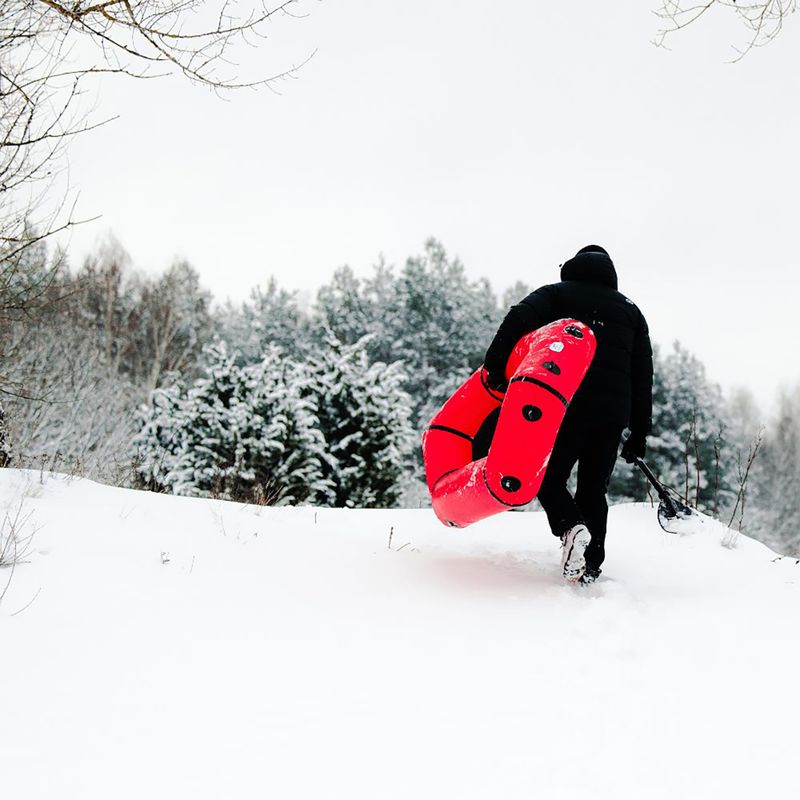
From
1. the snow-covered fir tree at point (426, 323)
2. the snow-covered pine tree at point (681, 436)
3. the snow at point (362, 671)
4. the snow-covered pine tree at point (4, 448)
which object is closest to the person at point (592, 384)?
the snow at point (362, 671)

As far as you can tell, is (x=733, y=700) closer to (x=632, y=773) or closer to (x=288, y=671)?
(x=632, y=773)

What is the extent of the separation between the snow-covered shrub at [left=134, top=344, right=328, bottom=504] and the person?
658 cm

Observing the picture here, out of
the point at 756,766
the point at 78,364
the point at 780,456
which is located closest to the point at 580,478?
the point at 756,766

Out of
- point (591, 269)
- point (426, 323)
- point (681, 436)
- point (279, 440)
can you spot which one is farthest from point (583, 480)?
point (426, 323)

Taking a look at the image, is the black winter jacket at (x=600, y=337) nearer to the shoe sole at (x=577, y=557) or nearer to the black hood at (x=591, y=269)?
the black hood at (x=591, y=269)

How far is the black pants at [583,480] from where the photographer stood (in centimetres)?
303

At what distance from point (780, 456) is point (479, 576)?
36.7 m

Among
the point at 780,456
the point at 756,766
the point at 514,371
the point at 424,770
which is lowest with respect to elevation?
the point at 424,770

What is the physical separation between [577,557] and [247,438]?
24.7ft

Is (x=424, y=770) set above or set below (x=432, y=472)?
below

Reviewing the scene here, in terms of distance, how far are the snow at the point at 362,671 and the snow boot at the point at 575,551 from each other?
3.6 inches

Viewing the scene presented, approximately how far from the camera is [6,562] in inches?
94.3

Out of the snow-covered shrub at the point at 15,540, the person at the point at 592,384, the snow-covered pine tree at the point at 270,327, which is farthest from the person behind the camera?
the snow-covered pine tree at the point at 270,327

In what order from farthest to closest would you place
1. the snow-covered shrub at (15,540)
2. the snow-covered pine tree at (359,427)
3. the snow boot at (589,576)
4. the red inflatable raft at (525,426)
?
the snow-covered pine tree at (359,427)
the snow boot at (589,576)
the red inflatable raft at (525,426)
the snow-covered shrub at (15,540)
